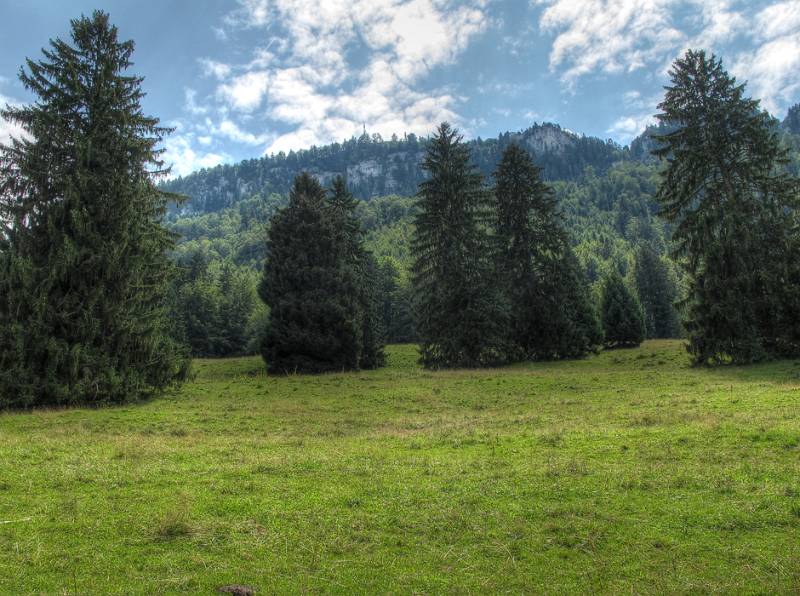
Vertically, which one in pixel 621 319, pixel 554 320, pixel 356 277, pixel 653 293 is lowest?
pixel 554 320

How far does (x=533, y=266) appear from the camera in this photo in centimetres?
3644

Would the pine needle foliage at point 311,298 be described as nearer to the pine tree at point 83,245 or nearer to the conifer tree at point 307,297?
the conifer tree at point 307,297

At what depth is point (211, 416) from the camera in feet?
51.2

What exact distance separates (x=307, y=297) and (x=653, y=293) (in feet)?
215

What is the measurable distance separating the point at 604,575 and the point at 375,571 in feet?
7.07

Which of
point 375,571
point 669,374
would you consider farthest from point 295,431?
point 669,374

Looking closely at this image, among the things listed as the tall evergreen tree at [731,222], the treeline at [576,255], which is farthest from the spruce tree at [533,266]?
the treeline at [576,255]

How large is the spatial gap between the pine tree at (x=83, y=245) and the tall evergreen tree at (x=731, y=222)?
26.0 metres

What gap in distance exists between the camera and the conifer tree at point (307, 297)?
31.3m

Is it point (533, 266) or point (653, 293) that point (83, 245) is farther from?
point (653, 293)

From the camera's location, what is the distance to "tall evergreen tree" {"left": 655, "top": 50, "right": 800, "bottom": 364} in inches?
967

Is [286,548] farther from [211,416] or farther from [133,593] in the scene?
[211,416]

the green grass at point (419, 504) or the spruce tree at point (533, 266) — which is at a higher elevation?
the spruce tree at point (533, 266)

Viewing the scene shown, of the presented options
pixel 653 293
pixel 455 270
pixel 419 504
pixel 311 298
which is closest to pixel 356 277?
pixel 311 298
